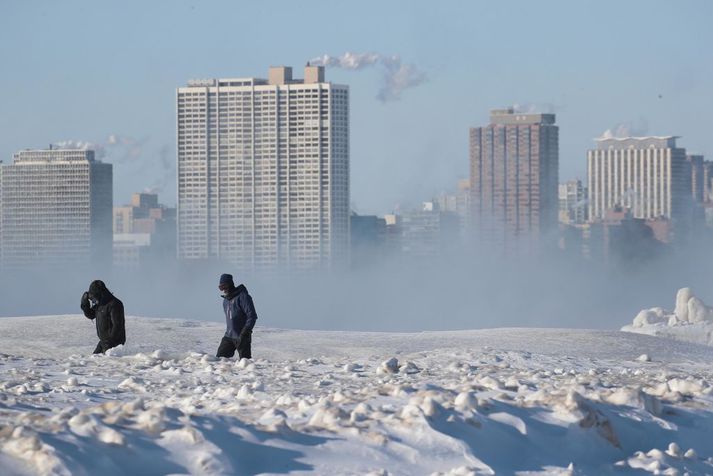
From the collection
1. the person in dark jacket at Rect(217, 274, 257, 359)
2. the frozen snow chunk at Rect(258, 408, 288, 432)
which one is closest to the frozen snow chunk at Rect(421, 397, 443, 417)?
the frozen snow chunk at Rect(258, 408, 288, 432)

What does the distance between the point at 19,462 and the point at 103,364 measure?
251 inches

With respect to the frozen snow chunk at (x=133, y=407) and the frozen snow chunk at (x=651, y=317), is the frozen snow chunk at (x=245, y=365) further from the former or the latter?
the frozen snow chunk at (x=651, y=317)

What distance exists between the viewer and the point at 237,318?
1391 cm

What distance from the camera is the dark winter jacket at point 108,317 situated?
46.9 feet

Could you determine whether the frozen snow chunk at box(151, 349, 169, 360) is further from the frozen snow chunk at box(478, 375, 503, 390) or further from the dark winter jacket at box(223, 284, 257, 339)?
the frozen snow chunk at box(478, 375, 503, 390)

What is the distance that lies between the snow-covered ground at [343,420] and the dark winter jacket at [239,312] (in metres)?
1.03

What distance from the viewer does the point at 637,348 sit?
67.5 ft

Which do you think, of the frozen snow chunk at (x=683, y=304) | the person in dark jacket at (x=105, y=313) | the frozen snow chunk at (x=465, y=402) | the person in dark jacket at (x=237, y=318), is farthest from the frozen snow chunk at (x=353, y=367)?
the frozen snow chunk at (x=683, y=304)

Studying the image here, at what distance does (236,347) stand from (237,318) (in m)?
0.31

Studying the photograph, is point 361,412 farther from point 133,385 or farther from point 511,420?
point 133,385

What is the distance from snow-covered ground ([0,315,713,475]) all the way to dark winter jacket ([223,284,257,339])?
1.03 m

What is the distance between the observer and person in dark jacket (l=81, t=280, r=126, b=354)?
14.2 m

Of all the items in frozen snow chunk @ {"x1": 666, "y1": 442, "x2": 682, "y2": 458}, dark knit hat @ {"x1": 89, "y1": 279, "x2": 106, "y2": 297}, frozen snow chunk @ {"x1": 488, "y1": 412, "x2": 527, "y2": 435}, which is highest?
dark knit hat @ {"x1": 89, "y1": 279, "x2": 106, "y2": 297}

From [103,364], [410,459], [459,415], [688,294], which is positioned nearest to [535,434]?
[459,415]
